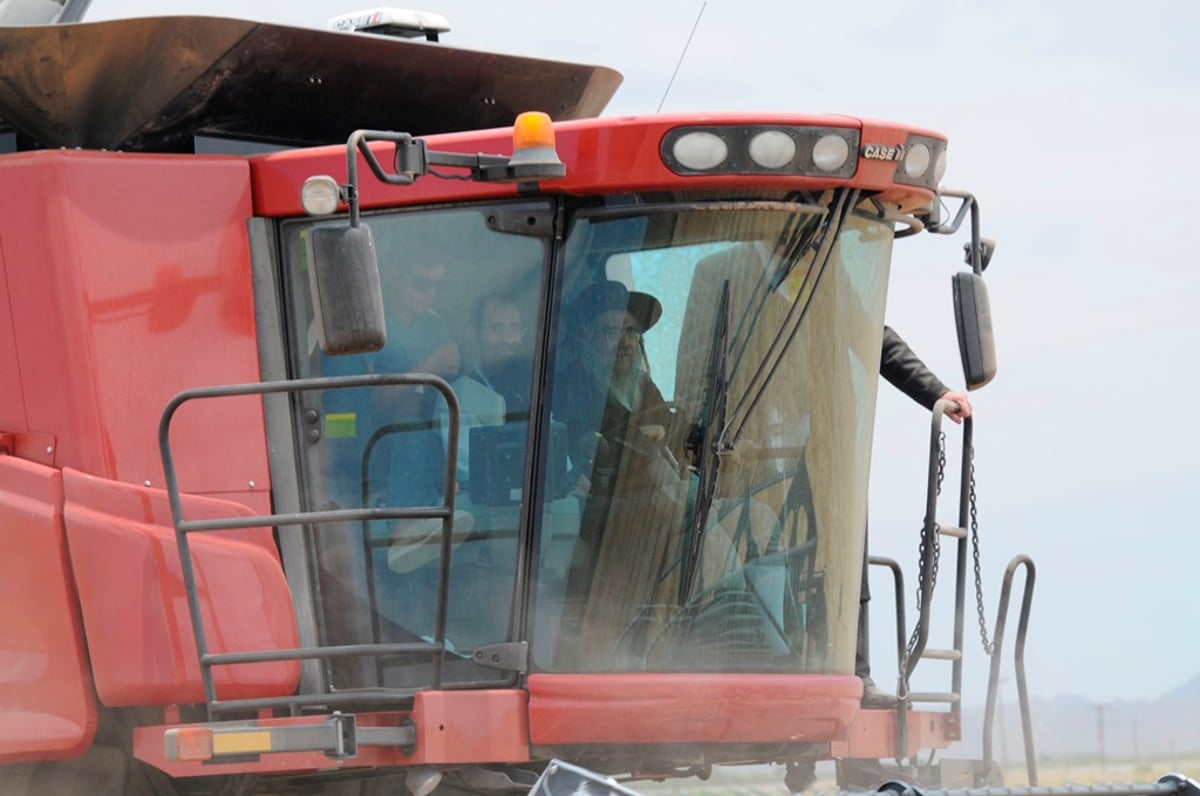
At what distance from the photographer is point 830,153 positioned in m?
5.24

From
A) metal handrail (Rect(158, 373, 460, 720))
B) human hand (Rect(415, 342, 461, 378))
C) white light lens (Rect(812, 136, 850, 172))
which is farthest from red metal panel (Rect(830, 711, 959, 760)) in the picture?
white light lens (Rect(812, 136, 850, 172))

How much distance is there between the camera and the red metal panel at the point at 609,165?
516 cm

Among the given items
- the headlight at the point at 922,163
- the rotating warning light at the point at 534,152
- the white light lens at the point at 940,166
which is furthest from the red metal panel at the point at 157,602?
the white light lens at the point at 940,166

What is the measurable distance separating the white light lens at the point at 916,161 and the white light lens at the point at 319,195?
170 centimetres

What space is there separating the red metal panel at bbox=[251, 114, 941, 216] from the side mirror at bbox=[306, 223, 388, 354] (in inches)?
30.6

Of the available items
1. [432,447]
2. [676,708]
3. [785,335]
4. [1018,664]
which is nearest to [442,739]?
[676,708]

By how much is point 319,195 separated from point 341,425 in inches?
28.0

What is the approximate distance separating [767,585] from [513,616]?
754 millimetres

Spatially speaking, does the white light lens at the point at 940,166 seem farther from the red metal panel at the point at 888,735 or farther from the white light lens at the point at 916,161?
the red metal panel at the point at 888,735

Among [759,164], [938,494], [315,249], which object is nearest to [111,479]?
[315,249]

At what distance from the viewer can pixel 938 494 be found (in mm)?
6004

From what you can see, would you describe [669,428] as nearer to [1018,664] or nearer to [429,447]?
[429,447]

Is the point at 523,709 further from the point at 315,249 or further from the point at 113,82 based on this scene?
the point at 113,82

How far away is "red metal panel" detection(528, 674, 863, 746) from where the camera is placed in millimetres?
5109
